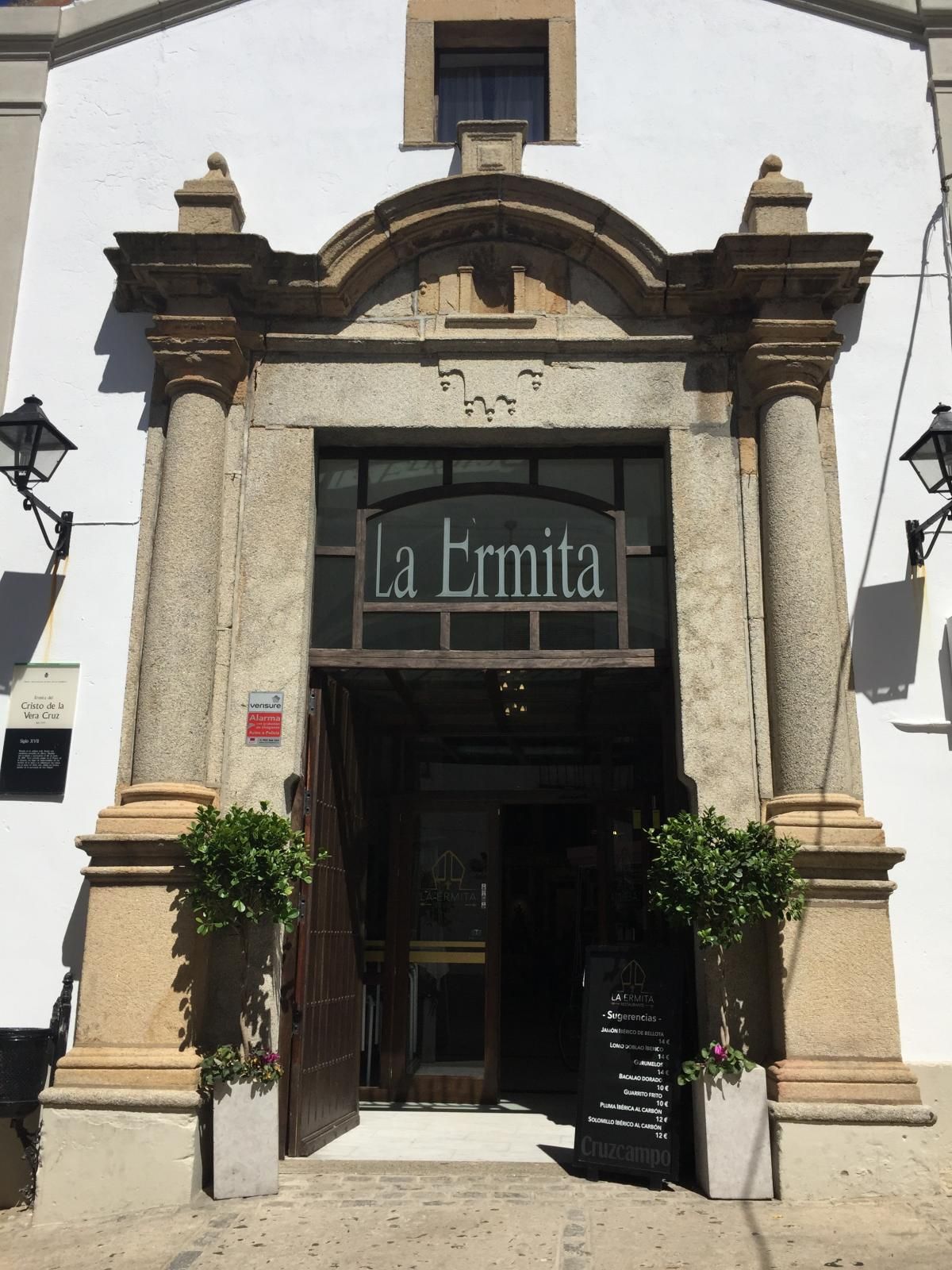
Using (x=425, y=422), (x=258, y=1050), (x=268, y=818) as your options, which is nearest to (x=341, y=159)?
(x=425, y=422)

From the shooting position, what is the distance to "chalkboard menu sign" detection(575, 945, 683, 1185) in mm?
5758

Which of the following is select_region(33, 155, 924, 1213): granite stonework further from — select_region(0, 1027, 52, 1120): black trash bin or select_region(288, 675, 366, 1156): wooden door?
select_region(288, 675, 366, 1156): wooden door

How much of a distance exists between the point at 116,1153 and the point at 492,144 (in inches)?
254

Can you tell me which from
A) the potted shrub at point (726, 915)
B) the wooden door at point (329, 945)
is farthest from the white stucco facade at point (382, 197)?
the wooden door at point (329, 945)

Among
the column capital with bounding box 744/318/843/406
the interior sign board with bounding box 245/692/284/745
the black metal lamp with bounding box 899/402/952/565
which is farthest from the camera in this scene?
the column capital with bounding box 744/318/843/406

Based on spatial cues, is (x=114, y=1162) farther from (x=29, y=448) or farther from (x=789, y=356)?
(x=789, y=356)

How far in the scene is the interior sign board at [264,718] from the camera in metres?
6.43

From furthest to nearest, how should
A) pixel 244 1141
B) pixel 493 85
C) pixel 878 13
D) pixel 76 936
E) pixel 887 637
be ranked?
pixel 493 85 < pixel 878 13 < pixel 887 637 < pixel 76 936 < pixel 244 1141

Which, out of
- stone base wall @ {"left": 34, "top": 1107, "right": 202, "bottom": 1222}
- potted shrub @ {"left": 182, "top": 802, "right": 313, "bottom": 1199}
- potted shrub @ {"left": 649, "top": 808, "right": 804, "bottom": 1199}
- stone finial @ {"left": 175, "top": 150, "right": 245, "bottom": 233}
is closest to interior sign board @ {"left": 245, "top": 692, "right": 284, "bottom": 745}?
potted shrub @ {"left": 182, "top": 802, "right": 313, "bottom": 1199}

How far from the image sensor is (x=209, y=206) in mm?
7066

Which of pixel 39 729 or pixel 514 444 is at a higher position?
pixel 514 444

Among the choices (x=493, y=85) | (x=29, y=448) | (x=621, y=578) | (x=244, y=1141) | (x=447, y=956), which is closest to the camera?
(x=244, y=1141)

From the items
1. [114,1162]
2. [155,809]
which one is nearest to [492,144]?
[155,809]

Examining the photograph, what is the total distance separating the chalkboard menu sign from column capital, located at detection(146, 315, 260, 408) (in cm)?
419
